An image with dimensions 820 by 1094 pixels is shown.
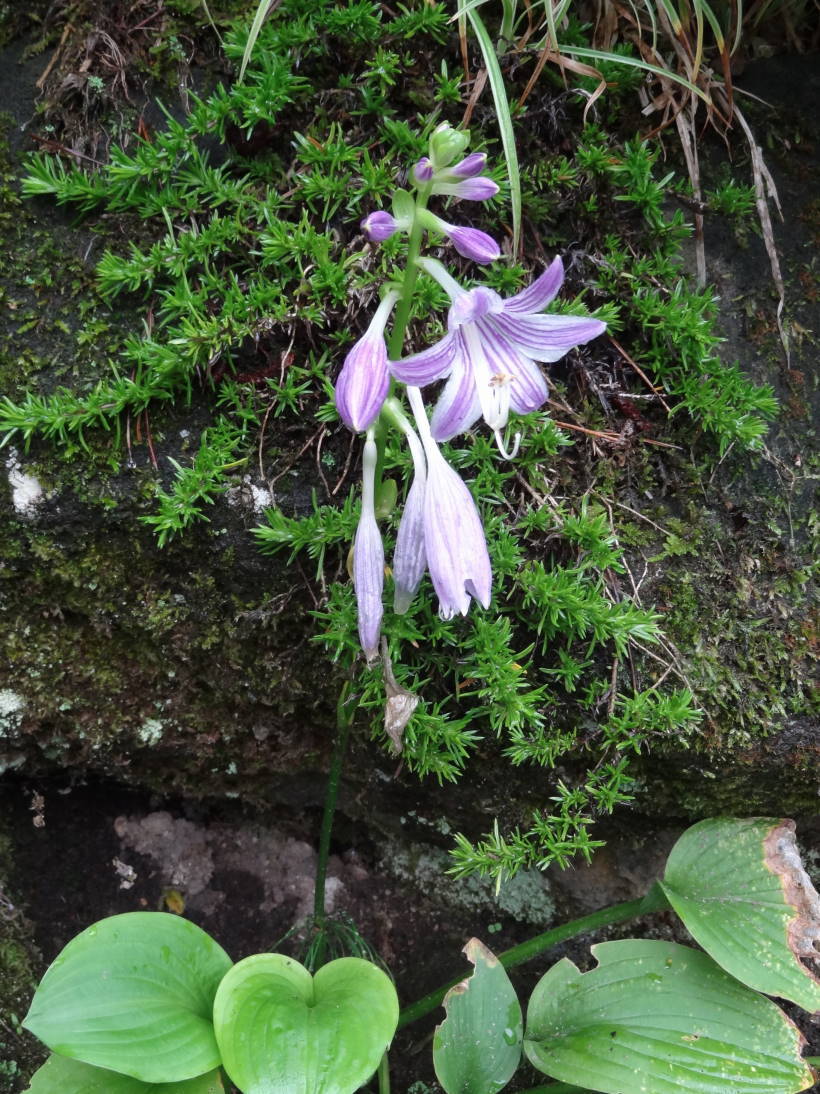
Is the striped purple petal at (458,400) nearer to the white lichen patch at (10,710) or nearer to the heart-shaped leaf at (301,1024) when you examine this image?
the heart-shaped leaf at (301,1024)

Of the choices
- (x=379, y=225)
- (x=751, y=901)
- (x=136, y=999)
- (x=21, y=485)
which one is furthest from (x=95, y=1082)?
(x=379, y=225)

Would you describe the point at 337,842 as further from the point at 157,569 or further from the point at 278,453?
the point at 278,453

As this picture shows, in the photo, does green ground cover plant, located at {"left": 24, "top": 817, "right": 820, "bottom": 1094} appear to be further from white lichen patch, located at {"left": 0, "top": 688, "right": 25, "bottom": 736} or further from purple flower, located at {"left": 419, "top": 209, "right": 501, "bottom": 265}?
purple flower, located at {"left": 419, "top": 209, "right": 501, "bottom": 265}

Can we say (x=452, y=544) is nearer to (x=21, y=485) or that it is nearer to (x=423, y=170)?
(x=423, y=170)

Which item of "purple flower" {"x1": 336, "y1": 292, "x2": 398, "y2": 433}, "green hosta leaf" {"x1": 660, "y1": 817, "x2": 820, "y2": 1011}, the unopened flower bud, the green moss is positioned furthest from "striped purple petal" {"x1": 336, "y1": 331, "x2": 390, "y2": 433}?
the green moss

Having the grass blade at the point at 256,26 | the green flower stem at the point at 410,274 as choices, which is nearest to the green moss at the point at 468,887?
the green flower stem at the point at 410,274

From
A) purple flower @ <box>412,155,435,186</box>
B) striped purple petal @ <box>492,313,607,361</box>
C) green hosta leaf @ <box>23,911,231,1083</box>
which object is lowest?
green hosta leaf @ <box>23,911,231,1083</box>

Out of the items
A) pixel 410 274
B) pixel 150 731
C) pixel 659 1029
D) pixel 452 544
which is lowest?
pixel 659 1029
